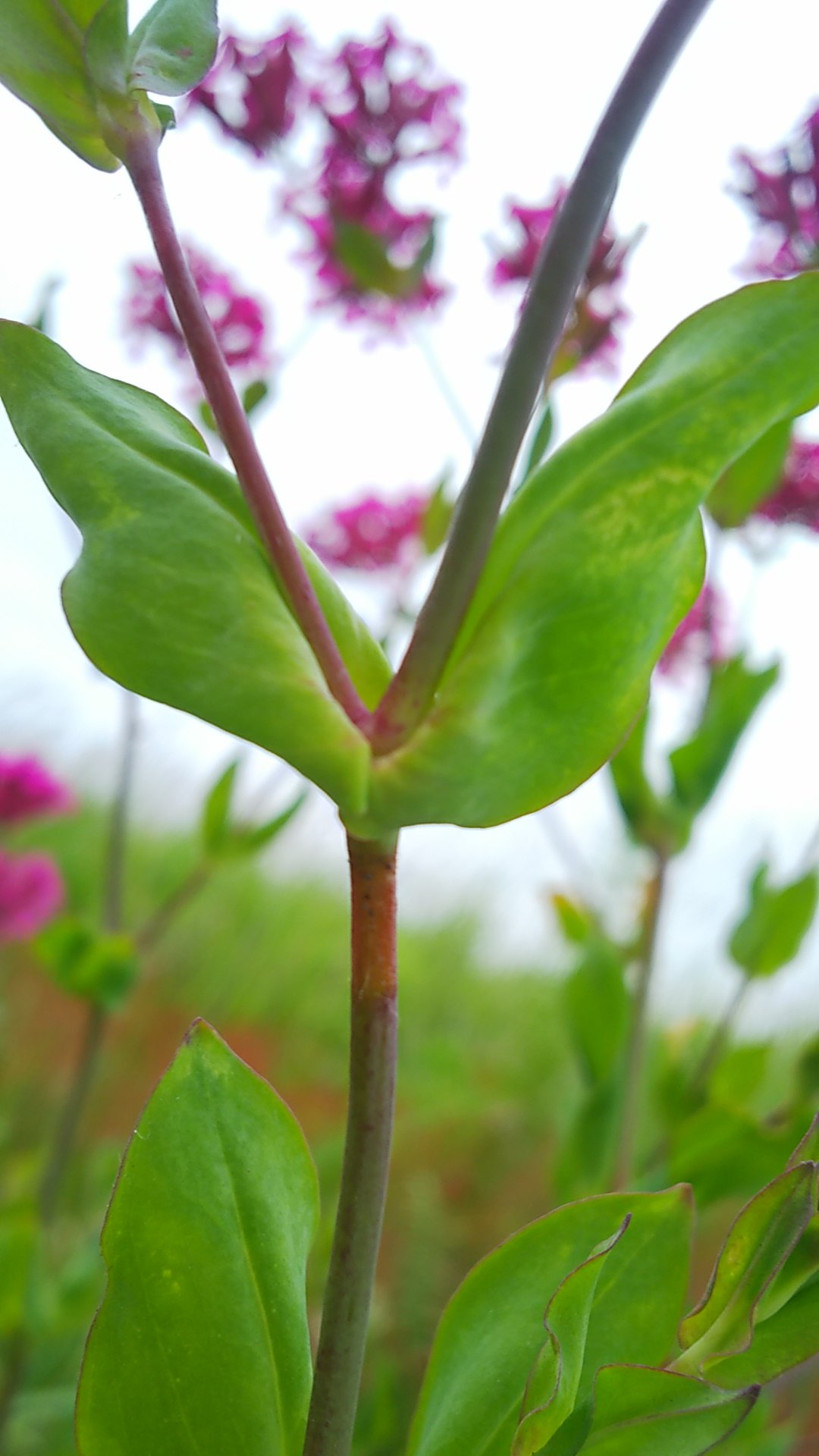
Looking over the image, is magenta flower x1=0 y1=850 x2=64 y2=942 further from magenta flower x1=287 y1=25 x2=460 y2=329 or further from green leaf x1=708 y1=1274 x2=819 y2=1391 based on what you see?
green leaf x1=708 y1=1274 x2=819 y2=1391

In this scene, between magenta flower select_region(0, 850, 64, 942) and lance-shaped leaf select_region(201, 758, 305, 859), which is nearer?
lance-shaped leaf select_region(201, 758, 305, 859)

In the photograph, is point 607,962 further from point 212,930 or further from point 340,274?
point 212,930

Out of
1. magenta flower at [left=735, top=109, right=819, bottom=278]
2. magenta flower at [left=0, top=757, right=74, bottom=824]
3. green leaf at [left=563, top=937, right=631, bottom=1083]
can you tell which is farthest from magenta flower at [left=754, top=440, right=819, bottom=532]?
magenta flower at [left=0, top=757, right=74, bottom=824]

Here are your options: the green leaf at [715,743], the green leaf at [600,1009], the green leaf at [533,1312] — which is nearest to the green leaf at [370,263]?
the green leaf at [715,743]

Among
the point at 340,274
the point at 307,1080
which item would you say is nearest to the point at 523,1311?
the point at 340,274

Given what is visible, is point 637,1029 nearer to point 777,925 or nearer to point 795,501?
point 777,925
